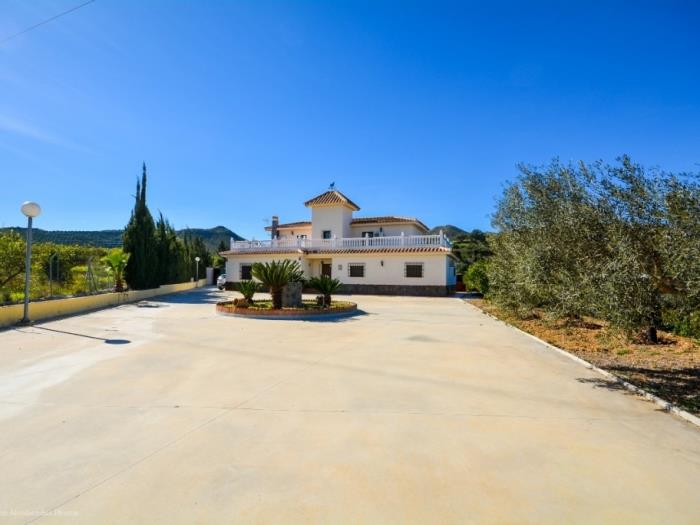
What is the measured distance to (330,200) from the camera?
111ft

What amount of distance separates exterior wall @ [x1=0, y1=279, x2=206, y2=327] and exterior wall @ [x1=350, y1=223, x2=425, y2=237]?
1726cm

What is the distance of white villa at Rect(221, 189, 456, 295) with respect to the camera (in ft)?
93.3

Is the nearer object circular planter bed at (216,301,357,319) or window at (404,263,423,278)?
circular planter bed at (216,301,357,319)

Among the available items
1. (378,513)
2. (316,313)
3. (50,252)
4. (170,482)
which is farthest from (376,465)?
(50,252)

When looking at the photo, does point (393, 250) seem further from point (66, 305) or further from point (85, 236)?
point (85, 236)

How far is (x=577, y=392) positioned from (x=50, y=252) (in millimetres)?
19780

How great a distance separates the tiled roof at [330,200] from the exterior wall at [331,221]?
471 millimetres

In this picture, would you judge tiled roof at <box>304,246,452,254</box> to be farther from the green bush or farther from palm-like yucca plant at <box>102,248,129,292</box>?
palm-like yucca plant at <box>102,248,129,292</box>

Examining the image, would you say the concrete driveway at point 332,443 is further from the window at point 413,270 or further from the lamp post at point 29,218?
the window at point 413,270

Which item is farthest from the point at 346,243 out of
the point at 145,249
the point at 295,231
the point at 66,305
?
the point at 66,305

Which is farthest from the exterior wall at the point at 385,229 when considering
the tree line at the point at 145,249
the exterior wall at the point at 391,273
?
the tree line at the point at 145,249

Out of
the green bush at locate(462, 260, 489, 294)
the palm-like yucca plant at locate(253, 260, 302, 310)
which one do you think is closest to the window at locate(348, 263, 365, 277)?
the green bush at locate(462, 260, 489, 294)

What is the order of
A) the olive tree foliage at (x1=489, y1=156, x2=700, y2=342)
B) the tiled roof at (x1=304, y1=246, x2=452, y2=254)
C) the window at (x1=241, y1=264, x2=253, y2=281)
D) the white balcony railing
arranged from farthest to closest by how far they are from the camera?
the window at (x1=241, y1=264, x2=253, y2=281), the white balcony railing, the tiled roof at (x1=304, y1=246, x2=452, y2=254), the olive tree foliage at (x1=489, y1=156, x2=700, y2=342)

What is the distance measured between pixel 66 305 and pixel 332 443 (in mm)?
15643
